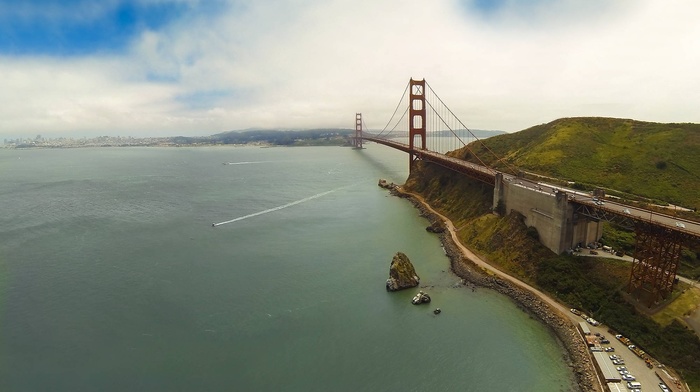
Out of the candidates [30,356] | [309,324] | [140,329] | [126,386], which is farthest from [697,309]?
[30,356]

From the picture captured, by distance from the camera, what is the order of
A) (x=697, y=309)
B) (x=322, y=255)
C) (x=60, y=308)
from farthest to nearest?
1. (x=322, y=255)
2. (x=60, y=308)
3. (x=697, y=309)

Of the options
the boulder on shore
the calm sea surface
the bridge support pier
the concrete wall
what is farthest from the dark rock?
the bridge support pier

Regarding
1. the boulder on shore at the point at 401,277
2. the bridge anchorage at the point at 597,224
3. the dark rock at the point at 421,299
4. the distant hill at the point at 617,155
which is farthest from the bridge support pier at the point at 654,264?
the distant hill at the point at 617,155

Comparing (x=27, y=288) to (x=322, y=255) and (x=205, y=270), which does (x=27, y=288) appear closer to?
(x=205, y=270)

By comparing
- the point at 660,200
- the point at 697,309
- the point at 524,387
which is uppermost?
the point at 660,200

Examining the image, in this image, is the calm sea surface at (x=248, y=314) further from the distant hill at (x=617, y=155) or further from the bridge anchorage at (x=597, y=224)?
the distant hill at (x=617, y=155)

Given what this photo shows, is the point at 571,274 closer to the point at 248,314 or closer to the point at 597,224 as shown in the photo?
the point at 597,224

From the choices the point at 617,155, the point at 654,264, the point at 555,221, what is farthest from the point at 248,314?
the point at 617,155
